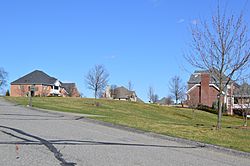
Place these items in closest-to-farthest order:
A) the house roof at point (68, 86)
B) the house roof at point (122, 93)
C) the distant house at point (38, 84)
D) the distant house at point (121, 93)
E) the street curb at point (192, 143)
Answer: the street curb at point (192, 143), the distant house at point (38, 84), the distant house at point (121, 93), the house roof at point (122, 93), the house roof at point (68, 86)

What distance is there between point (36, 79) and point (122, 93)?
1180 inches

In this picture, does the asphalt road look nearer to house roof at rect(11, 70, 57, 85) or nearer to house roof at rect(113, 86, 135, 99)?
house roof at rect(11, 70, 57, 85)

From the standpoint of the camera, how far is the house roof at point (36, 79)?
10260cm

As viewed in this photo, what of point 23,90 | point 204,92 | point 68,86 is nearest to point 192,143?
point 204,92

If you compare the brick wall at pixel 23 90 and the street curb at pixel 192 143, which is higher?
the brick wall at pixel 23 90

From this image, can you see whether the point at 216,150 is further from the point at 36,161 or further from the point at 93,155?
the point at 36,161

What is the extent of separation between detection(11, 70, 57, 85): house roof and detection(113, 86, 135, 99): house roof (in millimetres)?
21028

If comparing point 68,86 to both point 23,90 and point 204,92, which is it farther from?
point 204,92

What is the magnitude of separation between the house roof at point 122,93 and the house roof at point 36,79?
69.0 ft

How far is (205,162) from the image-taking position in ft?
29.2

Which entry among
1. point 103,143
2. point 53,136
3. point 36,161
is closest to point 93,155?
point 36,161

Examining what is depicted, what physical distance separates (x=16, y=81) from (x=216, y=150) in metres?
100.0

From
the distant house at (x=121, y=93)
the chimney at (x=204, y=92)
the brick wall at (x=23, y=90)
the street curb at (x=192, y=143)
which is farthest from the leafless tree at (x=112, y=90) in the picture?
the street curb at (x=192, y=143)

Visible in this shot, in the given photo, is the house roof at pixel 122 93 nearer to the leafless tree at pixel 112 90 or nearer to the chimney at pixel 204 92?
the leafless tree at pixel 112 90
